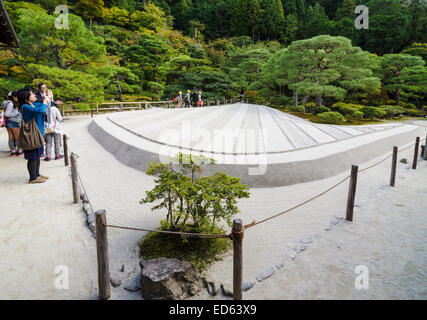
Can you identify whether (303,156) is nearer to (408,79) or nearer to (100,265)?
(100,265)

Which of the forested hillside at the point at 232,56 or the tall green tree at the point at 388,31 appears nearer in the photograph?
the forested hillside at the point at 232,56

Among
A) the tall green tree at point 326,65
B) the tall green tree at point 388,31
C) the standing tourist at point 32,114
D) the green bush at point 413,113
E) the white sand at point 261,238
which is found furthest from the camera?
the tall green tree at point 388,31

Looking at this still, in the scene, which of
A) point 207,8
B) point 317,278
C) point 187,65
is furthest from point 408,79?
point 207,8

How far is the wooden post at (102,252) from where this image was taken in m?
2.39

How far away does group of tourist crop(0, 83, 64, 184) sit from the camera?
4711 mm

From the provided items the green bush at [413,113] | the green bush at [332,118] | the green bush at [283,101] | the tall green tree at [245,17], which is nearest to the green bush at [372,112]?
the green bush at [332,118]

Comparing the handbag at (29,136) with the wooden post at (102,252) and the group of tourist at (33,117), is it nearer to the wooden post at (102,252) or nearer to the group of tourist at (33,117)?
the group of tourist at (33,117)

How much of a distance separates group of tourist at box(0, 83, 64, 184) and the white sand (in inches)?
20.7

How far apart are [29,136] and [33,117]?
43 cm

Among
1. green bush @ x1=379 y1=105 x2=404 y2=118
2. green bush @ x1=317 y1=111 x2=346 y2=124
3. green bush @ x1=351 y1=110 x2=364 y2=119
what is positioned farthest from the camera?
green bush @ x1=379 y1=105 x2=404 y2=118

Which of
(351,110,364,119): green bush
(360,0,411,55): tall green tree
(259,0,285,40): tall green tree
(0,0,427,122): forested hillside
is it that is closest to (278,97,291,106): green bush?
(0,0,427,122): forested hillside

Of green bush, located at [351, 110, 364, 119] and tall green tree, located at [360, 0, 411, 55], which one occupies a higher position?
tall green tree, located at [360, 0, 411, 55]

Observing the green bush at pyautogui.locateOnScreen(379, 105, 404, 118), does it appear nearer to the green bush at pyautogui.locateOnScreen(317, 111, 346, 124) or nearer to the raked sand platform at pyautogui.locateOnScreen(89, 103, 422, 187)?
the green bush at pyautogui.locateOnScreen(317, 111, 346, 124)

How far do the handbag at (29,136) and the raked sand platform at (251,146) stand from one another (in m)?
2.27
